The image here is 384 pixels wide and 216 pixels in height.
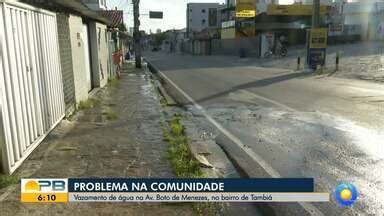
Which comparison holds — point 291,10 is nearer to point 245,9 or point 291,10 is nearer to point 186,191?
point 245,9

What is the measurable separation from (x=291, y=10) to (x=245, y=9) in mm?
7597

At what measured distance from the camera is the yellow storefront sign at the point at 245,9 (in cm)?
5491

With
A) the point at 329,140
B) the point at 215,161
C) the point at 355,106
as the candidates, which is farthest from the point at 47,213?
the point at 355,106

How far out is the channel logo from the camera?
4.78 metres

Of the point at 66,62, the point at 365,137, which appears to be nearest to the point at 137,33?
the point at 66,62

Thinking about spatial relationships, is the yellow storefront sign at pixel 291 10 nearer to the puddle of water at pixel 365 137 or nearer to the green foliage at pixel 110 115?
the green foliage at pixel 110 115

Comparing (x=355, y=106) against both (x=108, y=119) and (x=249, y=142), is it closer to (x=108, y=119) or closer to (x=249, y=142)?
(x=249, y=142)

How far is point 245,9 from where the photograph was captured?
5525 centimetres

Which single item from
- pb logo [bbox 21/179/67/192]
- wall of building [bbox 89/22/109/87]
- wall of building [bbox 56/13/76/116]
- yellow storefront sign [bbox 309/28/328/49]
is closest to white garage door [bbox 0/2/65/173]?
pb logo [bbox 21/179/67/192]

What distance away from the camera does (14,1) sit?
18.5 ft

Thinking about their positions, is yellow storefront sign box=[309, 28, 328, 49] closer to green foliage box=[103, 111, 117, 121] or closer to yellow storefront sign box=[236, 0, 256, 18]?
green foliage box=[103, 111, 117, 121]

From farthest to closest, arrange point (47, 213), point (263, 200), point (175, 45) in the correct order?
point (175, 45), point (263, 200), point (47, 213)

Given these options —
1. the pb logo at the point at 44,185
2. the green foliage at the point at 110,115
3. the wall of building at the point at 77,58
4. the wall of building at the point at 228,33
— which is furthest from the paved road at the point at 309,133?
the wall of building at the point at 228,33

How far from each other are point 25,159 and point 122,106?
5516 mm
